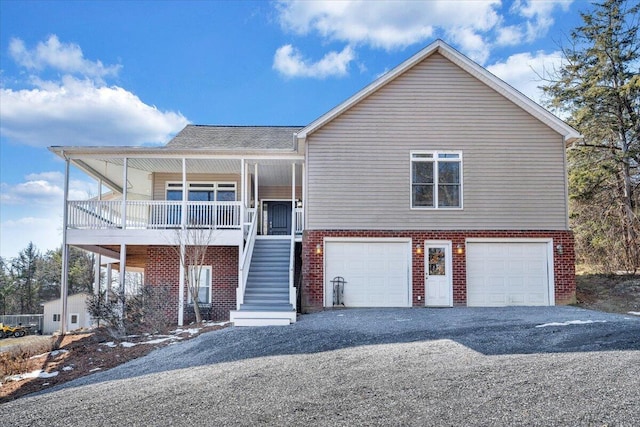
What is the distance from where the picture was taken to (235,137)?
18641 mm

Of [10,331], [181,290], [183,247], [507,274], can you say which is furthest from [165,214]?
[10,331]

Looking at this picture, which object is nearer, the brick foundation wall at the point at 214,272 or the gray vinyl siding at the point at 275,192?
the brick foundation wall at the point at 214,272

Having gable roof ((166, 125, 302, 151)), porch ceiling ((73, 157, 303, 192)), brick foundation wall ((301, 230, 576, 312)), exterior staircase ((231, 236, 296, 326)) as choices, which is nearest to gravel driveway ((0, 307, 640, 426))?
exterior staircase ((231, 236, 296, 326))

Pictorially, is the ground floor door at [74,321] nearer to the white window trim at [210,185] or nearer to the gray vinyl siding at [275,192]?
the white window trim at [210,185]

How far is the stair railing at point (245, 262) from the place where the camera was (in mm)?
12508

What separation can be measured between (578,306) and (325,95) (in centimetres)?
1548

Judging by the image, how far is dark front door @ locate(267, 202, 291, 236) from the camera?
61.7 feet

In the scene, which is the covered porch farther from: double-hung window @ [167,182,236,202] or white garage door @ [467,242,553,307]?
white garage door @ [467,242,553,307]

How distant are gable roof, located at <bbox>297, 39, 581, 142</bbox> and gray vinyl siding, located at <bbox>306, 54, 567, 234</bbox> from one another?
0.19 meters

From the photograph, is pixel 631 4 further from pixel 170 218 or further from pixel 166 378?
pixel 166 378

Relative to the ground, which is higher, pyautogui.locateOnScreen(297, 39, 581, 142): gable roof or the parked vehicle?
pyautogui.locateOnScreen(297, 39, 581, 142): gable roof

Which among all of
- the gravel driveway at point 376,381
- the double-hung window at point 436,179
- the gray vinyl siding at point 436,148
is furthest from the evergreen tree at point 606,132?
the gravel driveway at point 376,381

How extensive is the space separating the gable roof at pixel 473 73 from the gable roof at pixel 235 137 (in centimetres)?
289

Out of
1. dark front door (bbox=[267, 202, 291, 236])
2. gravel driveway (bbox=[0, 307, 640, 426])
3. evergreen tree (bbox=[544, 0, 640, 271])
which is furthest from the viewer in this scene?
dark front door (bbox=[267, 202, 291, 236])
